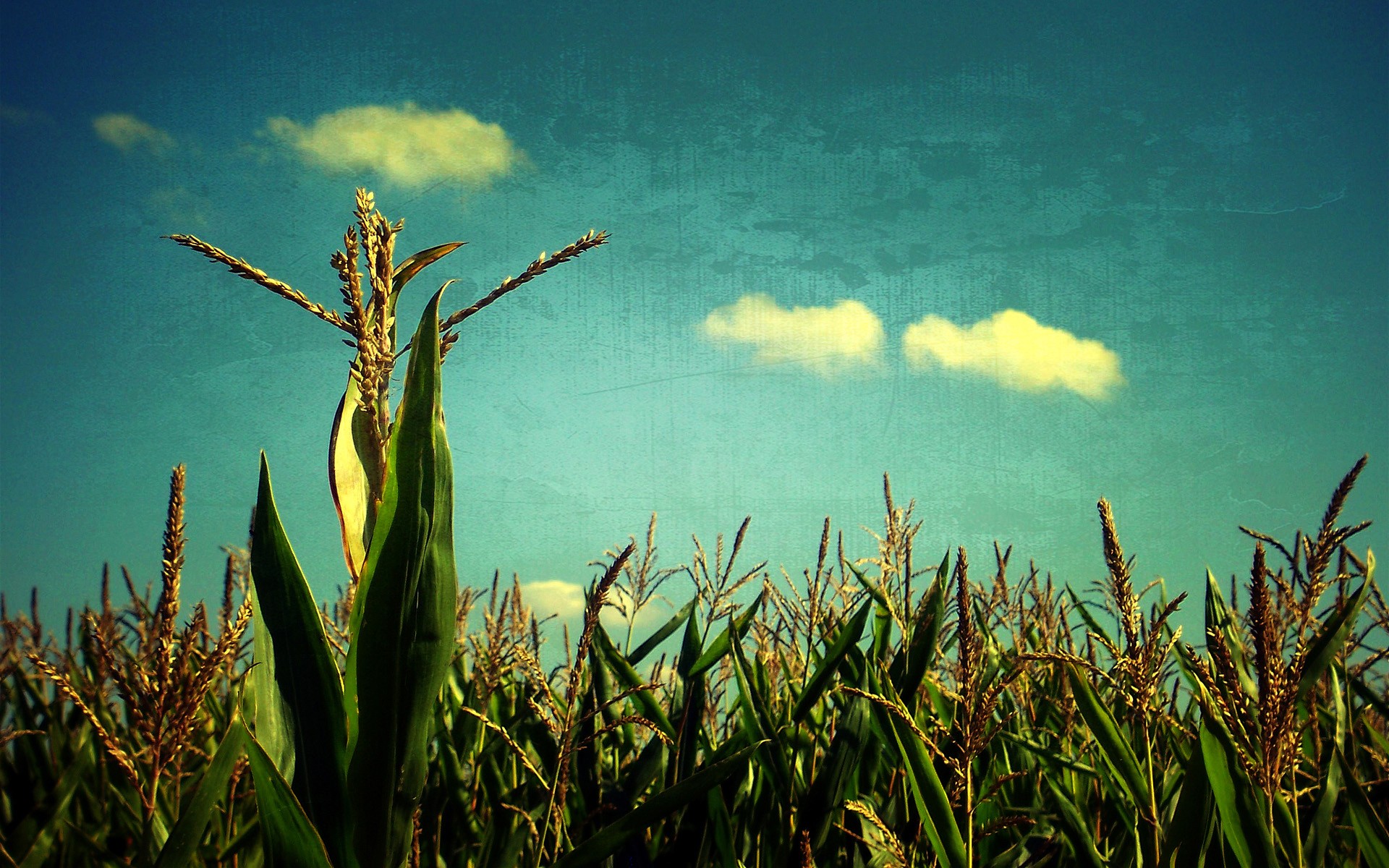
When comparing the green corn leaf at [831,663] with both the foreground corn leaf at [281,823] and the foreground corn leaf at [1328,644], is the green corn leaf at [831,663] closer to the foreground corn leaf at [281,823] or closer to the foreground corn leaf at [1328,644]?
the foreground corn leaf at [1328,644]

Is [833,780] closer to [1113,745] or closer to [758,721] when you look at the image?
[758,721]

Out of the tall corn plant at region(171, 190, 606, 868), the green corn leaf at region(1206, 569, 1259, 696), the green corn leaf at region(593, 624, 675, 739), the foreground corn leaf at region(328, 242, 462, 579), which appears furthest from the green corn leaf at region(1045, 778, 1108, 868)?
the foreground corn leaf at region(328, 242, 462, 579)

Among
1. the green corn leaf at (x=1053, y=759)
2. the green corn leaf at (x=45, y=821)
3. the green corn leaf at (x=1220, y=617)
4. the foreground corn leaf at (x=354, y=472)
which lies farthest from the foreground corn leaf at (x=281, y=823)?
the green corn leaf at (x=1220, y=617)

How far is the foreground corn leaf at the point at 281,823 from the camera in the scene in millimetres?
804

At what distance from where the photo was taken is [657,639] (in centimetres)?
228

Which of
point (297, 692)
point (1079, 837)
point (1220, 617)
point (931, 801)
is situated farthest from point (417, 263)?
point (1220, 617)

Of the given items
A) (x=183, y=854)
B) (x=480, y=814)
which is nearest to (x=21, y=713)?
(x=480, y=814)

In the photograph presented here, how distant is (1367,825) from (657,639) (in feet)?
5.09

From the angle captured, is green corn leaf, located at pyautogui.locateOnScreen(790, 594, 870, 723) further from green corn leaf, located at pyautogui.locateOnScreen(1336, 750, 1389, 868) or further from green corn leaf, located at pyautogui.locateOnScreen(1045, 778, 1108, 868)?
green corn leaf, located at pyautogui.locateOnScreen(1336, 750, 1389, 868)

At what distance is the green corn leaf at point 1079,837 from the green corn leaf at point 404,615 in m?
1.18

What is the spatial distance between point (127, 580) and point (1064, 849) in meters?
2.73

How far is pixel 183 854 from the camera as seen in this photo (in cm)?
94

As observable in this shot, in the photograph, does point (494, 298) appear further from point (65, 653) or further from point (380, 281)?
point (65, 653)

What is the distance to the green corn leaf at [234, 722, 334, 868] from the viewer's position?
2.64ft
